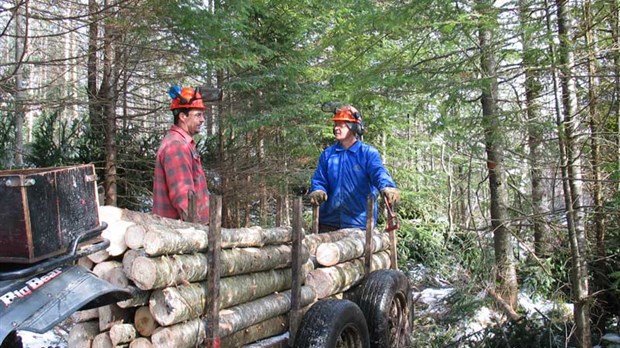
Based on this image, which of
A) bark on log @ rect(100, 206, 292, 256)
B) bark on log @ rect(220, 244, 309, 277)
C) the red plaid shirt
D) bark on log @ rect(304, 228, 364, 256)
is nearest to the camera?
bark on log @ rect(100, 206, 292, 256)

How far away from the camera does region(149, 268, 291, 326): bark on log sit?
3109 mm

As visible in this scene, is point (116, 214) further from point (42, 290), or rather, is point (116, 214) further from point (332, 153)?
point (332, 153)

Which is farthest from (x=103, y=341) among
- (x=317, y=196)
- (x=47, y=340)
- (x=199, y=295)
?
(x=47, y=340)

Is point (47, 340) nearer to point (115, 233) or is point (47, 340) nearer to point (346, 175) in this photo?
point (346, 175)

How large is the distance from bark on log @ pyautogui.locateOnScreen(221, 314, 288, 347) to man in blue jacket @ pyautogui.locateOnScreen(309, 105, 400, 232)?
6.55ft

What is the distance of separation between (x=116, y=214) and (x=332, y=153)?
341 cm

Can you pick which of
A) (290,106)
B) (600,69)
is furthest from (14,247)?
(290,106)

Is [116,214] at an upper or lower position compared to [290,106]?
lower

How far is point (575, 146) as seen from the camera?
18.4 ft

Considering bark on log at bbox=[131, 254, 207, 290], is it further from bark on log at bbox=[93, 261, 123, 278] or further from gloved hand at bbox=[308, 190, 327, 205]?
gloved hand at bbox=[308, 190, 327, 205]

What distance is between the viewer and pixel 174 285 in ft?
10.5

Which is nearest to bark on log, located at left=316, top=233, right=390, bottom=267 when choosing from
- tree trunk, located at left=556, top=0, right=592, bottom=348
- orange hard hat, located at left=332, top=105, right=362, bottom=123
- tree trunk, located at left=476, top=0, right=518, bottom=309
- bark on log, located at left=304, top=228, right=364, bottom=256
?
bark on log, located at left=304, top=228, right=364, bottom=256

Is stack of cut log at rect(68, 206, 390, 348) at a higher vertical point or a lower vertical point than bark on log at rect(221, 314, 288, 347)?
higher

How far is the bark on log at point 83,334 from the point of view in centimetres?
327
